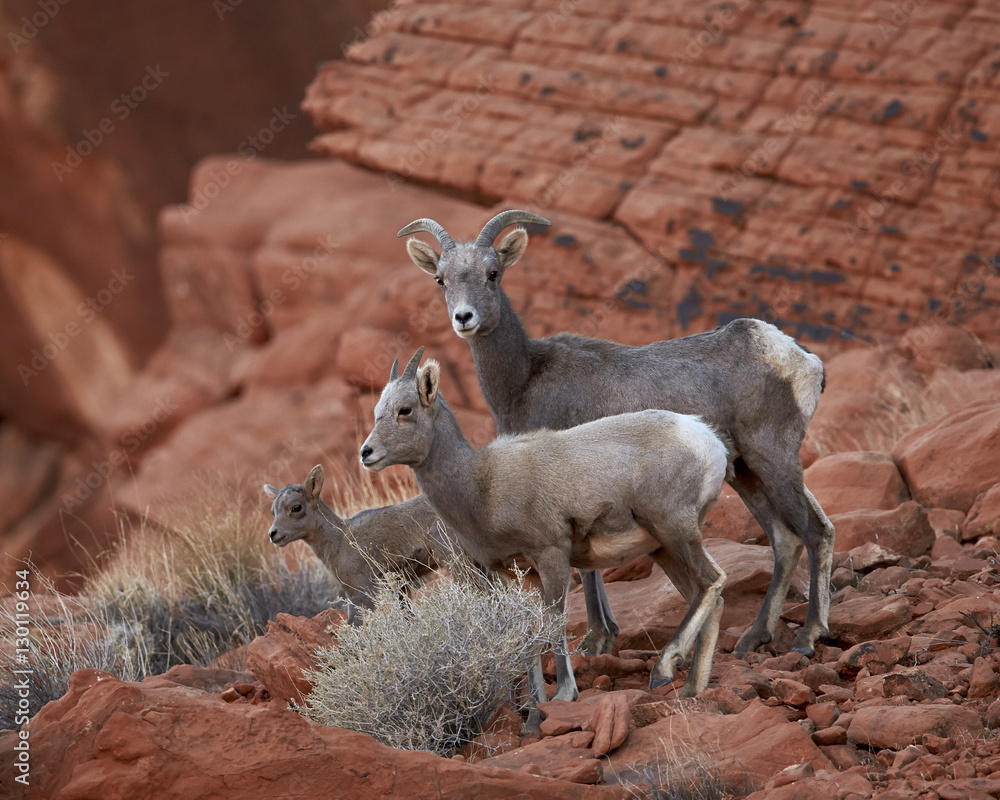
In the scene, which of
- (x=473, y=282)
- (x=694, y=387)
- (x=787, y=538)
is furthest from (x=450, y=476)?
(x=787, y=538)

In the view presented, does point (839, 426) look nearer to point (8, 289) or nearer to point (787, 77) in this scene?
point (787, 77)

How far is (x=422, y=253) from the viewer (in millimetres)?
7777

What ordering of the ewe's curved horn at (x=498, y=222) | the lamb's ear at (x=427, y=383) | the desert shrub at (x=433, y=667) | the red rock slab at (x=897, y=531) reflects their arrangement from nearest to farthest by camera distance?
the desert shrub at (x=433, y=667), the lamb's ear at (x=427, y=383), the ewe's curved horn at (x=498, y=222), the red rock slab at (x=897, y=531)

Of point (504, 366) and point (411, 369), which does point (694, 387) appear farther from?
point (411, 369)

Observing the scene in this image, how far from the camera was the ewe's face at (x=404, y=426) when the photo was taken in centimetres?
641

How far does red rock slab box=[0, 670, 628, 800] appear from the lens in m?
4.71

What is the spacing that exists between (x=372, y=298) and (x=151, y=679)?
1303 cm

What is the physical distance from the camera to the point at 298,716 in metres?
4.98

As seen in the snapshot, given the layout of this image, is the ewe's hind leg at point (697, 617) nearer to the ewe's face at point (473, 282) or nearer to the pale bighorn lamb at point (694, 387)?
the pale bighorn lamb at point (694, 387)

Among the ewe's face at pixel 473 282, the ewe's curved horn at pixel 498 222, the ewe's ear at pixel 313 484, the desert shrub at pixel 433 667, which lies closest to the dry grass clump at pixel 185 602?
the ewe's ear at pixel 313 484

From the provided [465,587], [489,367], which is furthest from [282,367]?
[465,587]

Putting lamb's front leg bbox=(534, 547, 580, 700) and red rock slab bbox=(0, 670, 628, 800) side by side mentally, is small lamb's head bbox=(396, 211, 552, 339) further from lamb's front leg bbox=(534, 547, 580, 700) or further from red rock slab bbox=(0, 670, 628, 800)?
red rock slab bbox=(0, 670, 628, 800)

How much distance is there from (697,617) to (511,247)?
9.65 feet

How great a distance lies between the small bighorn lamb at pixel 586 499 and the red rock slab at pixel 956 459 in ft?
12.0
